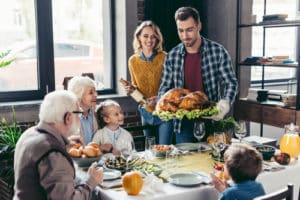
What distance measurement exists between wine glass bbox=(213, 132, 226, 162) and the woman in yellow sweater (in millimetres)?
978

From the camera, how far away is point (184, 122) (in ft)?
10.1

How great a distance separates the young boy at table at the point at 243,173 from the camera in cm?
186

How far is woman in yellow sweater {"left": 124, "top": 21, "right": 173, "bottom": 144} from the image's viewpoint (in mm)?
3566

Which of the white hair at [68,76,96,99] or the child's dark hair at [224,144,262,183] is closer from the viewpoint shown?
the child's dark hair at [224,144,262,183]

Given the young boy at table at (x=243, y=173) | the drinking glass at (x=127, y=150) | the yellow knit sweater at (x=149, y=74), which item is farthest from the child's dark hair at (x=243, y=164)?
the yellow knit sweater at (x=149, y=74)

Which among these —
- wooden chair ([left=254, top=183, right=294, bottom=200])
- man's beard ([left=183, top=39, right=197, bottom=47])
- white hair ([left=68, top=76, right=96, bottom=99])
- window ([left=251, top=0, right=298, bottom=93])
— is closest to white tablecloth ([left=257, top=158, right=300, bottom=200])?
wooden chair ([left=254, top=183, right=294, bottom=200])

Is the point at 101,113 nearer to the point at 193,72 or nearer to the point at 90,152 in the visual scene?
the point at 90,152

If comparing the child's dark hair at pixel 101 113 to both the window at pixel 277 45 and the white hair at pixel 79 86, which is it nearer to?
the white hair at pixel 79 86

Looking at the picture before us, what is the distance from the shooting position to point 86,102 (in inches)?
116

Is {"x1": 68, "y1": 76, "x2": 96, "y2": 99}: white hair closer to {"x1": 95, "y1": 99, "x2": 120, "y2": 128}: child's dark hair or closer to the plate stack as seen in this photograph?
{"x1": 95, "y1": 99, "x2": 120, "y2": 128}: child's dark hair

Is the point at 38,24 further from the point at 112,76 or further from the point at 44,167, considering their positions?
the point at 44,167

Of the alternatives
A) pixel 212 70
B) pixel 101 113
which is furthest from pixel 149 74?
pixel 101 113

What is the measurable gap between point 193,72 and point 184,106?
67 centimetres

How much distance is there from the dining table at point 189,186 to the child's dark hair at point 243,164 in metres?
0.24
